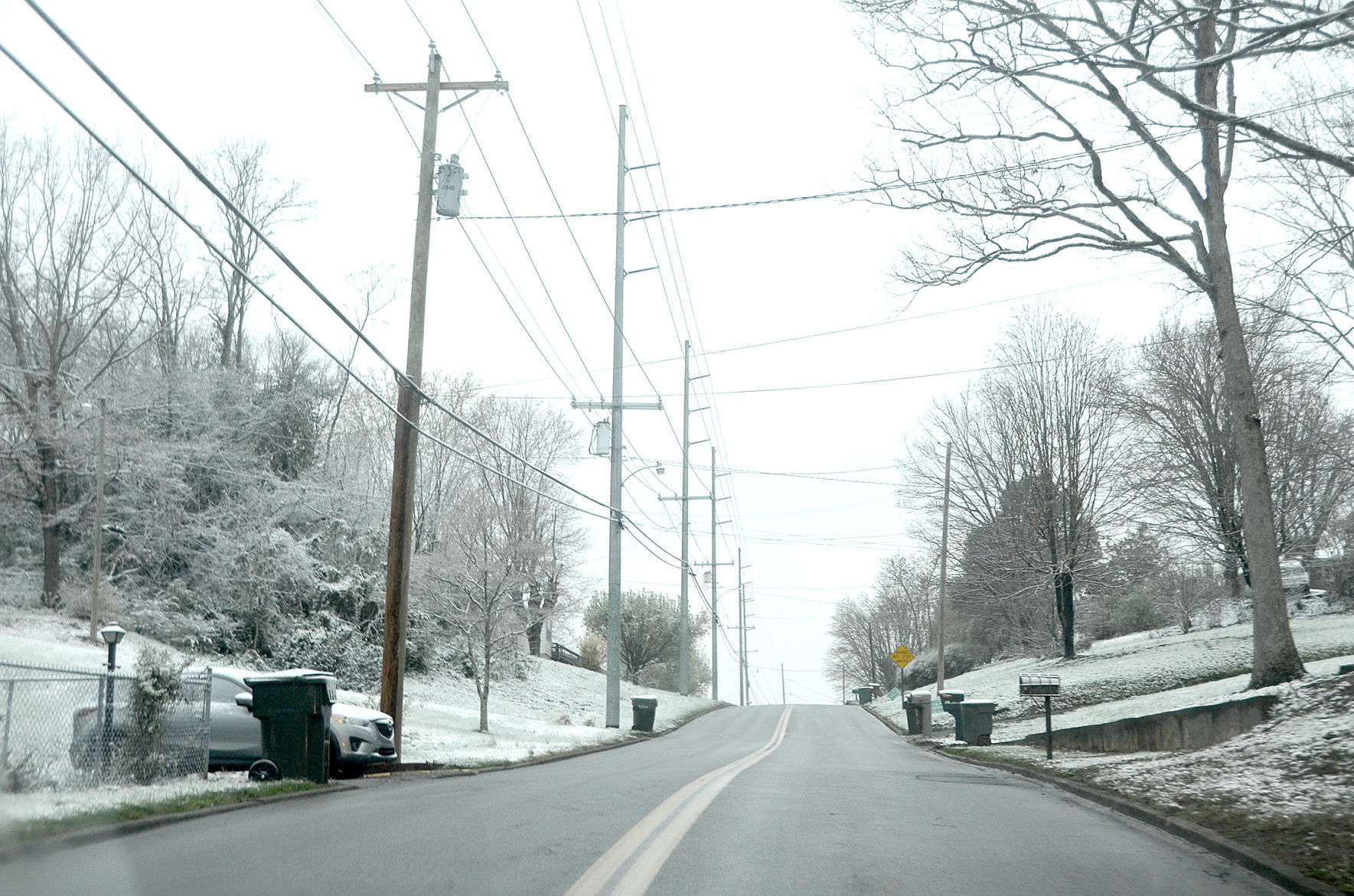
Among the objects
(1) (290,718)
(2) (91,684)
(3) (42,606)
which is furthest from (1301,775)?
(3) (42,606)

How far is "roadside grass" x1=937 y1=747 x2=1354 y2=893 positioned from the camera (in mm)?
6406

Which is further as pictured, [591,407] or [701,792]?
[591,407]

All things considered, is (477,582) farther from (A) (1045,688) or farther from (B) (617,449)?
(A) (1045,688)

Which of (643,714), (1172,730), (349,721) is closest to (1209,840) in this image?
(349,721)

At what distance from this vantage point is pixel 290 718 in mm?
11828

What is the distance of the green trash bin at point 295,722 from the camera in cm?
1170

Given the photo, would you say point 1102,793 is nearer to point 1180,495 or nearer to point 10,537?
point 1180,495

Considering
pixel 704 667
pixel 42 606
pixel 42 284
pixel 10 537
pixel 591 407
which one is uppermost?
pixel 42 284

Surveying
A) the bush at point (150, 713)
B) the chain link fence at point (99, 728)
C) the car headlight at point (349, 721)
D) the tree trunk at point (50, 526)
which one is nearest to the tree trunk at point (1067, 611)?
the car headlight at point (349, 721)

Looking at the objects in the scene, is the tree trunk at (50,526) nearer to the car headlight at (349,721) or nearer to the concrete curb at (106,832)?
the car headlight at (349,721)

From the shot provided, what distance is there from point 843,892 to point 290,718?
809 cm

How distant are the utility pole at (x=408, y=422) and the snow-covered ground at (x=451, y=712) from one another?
5.61 ft

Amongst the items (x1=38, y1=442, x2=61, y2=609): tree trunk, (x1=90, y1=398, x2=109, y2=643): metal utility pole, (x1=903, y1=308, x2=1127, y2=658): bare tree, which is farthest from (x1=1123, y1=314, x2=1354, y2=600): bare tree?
(x1=38, y1=442, x2=61, y2=609): tree trunk

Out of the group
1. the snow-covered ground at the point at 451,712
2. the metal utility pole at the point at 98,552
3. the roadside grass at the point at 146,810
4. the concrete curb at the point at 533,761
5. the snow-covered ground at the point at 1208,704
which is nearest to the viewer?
the roadside grass at the point at 146,810
